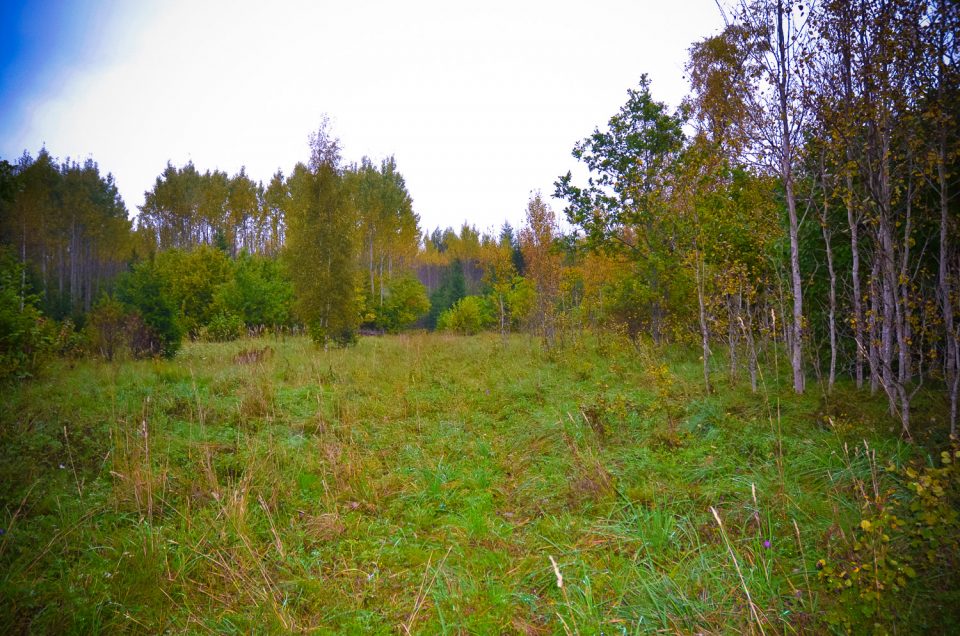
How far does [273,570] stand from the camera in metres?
2.61

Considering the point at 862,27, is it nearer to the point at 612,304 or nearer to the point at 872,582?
the point at 872,582

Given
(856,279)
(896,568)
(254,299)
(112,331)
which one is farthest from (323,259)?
(896,568)

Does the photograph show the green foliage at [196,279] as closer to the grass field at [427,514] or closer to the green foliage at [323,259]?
the green foliage at [323,259]

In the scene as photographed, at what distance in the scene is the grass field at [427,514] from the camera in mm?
2152

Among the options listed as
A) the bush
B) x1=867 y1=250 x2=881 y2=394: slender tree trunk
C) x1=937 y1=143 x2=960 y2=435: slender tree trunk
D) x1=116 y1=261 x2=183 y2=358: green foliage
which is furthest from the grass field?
the bush

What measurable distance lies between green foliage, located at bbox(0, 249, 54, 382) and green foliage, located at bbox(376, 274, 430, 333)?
57.5ft

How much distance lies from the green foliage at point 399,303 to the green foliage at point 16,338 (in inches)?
691

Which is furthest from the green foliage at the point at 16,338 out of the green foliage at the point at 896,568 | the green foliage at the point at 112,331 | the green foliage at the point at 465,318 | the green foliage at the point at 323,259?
the green foliage at the point at 465,318

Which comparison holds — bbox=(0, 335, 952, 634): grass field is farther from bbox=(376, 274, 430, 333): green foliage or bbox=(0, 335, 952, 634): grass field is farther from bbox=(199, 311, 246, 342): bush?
bbox=(376, 274, 430, 333): green foliage

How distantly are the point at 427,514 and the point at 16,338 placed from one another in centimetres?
752

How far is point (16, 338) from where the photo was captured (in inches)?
249

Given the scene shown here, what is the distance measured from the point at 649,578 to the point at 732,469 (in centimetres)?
186

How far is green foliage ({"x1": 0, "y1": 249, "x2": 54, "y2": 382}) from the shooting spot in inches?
241

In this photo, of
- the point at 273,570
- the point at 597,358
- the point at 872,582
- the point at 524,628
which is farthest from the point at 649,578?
the point at 597,358
